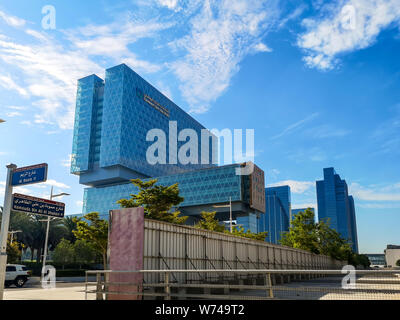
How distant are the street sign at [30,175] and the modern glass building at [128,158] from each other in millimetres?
88372

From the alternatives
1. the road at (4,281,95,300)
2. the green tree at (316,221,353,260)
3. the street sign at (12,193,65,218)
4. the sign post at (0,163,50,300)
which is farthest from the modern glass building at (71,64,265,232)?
the sign post at (0,163,50,300)

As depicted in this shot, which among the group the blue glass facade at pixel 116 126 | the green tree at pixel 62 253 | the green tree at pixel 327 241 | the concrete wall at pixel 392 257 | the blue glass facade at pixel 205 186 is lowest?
the concrete wall at pixel 392 257

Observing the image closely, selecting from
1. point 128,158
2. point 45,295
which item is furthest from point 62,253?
point 128,158

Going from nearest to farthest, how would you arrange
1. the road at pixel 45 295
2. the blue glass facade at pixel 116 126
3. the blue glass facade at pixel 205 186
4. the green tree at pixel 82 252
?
the road at pixel 45 295
the green tree at pixel 82 252
the blue glass facade at pixel 205 186
the blue glass facade at pixel 116 126

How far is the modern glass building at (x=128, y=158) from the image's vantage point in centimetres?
10569

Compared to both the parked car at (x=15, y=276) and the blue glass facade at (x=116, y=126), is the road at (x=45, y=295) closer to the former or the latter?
the parked car at (x=15, y=276)

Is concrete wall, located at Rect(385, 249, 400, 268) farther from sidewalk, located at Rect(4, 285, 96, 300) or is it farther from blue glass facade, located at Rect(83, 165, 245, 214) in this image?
sidewalk, located at Rect(4, 285, 96, 300)

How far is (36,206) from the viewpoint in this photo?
51.2ft

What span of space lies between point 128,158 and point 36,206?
110 metres

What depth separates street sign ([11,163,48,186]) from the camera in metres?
15.2

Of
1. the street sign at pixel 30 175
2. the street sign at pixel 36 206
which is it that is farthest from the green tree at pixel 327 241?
the street sign at pixel 30 175

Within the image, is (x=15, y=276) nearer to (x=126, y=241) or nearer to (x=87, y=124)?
(x=126, y=241)
